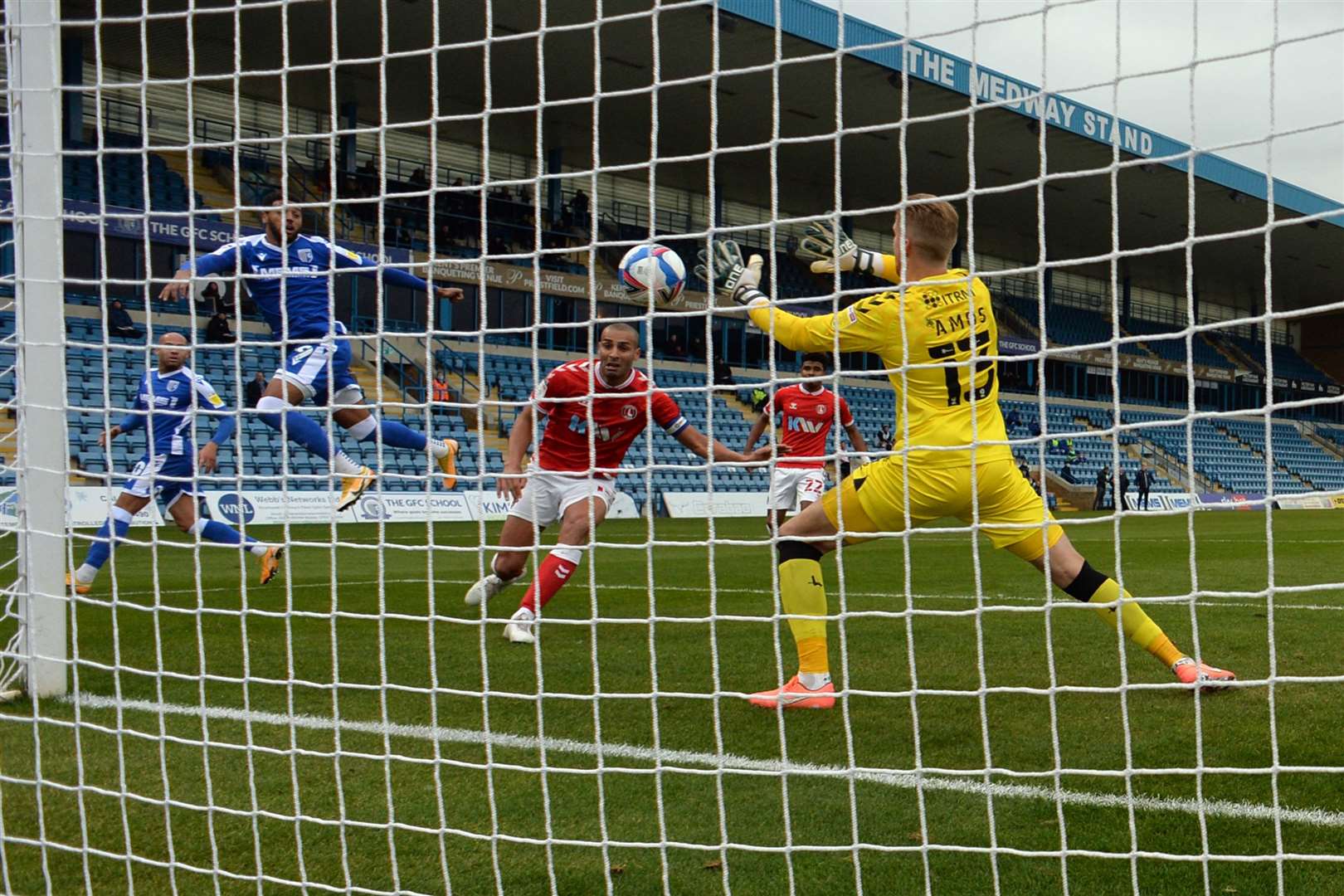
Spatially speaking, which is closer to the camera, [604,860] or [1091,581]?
[604,860]

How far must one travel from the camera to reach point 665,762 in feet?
13.4

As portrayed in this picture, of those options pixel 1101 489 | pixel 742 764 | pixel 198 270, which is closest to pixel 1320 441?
pixel 1101 489

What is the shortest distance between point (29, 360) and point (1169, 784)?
14.6 feet

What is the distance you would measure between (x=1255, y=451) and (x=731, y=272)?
3993cm

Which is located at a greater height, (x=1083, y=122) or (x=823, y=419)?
(x=1083, y=122)

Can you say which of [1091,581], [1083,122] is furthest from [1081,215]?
[1091,581]

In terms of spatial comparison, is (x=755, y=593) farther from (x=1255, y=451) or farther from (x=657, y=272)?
(x=1255, y=451)

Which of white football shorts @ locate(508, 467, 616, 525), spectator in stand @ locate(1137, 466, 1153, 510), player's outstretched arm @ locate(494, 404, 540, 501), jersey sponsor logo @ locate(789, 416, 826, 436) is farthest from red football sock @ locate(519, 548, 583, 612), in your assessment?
spectator in stand @ locate(1137, 466, 1153, 510)

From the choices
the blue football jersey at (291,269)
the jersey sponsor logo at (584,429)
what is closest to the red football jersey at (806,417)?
the jersey sponsor logo at (584,429)

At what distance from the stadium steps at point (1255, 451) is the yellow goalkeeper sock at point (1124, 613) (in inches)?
1407

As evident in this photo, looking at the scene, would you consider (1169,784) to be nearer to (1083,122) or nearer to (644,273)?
(644,273)

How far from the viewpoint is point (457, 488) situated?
19.7 metres

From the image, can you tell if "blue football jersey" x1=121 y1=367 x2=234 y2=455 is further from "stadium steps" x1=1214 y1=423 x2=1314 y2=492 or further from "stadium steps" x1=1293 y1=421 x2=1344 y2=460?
"stadium steps" x1=1293 y1=421 x2=1344 y2=460

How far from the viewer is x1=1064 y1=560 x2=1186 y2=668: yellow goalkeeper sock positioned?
4758 millimetres
